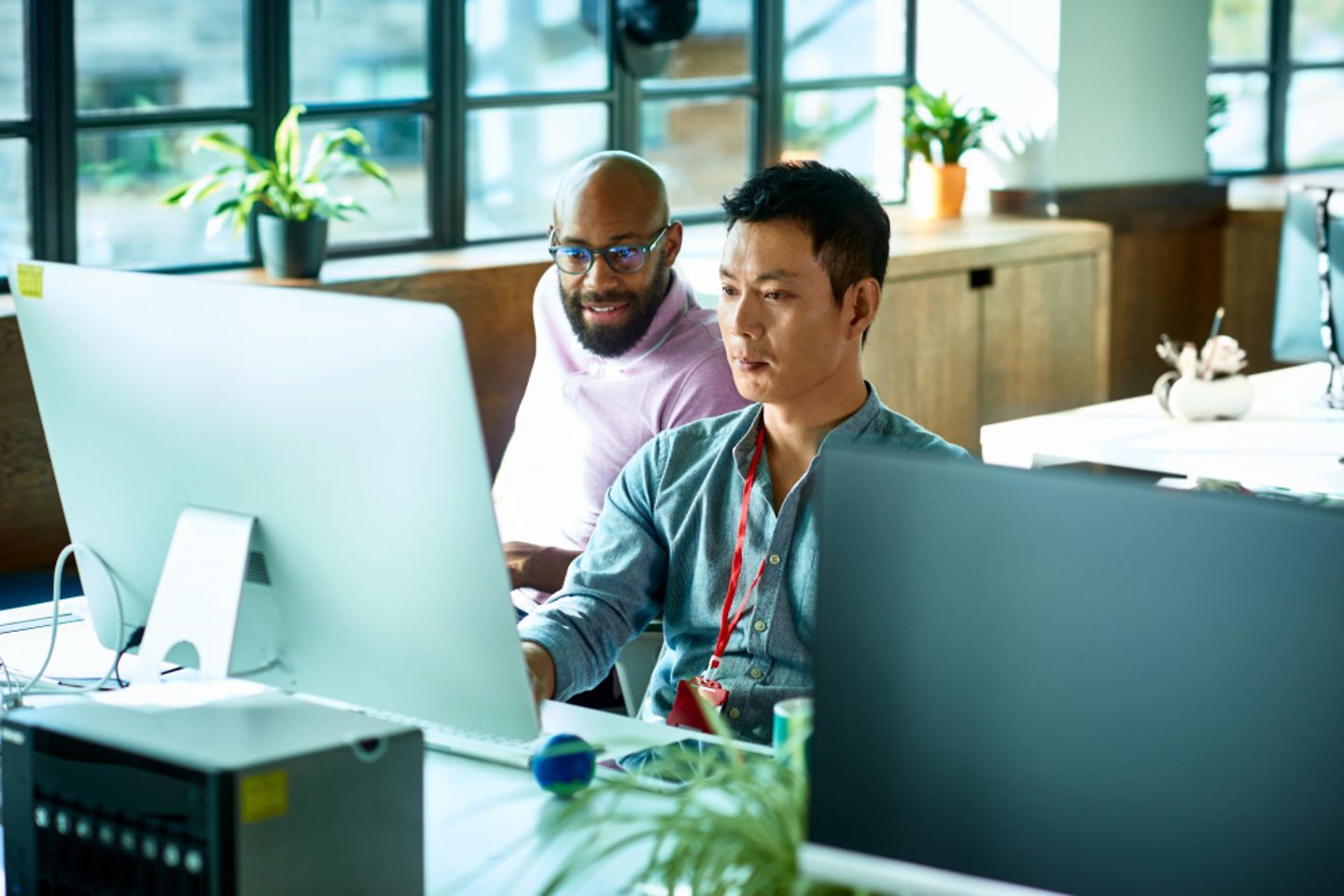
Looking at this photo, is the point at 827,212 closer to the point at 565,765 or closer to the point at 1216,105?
the point at 565,765

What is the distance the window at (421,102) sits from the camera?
4.11 metres

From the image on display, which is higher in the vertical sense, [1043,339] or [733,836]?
[1043,339]

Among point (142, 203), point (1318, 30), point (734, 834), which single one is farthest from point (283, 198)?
point (1318, 30)

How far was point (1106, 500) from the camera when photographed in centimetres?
98

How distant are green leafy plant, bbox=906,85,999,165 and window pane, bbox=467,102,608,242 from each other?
1.09 meters

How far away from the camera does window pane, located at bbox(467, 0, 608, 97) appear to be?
4891 millimetres

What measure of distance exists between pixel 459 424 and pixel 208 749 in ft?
0.98

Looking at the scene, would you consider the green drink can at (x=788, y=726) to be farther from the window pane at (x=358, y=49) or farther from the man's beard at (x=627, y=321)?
the window pane at (x=358, y=49)

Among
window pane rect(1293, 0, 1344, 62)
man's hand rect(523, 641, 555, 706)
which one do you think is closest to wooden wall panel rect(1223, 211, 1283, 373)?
window pane rect(1293, 0, 1344, 62)

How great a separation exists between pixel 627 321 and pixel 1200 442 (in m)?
1.24

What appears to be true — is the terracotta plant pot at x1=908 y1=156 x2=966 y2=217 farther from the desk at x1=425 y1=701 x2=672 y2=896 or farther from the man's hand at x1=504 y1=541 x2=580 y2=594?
the desk at x1=425 y1=701 x2=672 y2=896

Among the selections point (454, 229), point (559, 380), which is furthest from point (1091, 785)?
point (454, 229)

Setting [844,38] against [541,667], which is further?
[844,38]

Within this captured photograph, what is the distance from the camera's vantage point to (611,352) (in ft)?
9.02
